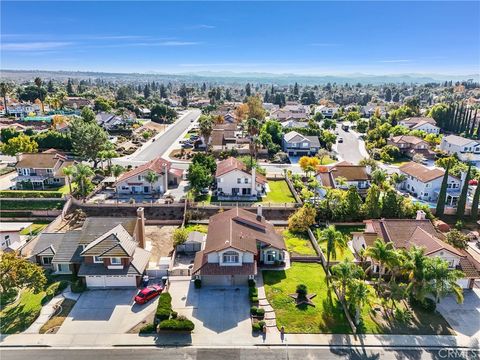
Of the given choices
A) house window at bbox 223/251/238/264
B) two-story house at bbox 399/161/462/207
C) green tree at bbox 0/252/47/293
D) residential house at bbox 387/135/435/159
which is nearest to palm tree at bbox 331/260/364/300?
house window at bbox 223/251/238/264

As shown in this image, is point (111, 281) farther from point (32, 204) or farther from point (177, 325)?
point (32, 204)


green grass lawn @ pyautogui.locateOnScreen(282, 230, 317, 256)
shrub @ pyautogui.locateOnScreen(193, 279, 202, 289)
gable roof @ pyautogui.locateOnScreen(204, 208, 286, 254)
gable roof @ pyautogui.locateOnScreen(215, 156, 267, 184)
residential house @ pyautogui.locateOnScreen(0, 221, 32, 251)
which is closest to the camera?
shrub @ pyautogui.locateOnScreen(193, 279, 202, 289)

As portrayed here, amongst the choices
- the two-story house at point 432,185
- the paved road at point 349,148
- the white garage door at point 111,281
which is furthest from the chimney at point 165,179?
the paved road at point 349,148

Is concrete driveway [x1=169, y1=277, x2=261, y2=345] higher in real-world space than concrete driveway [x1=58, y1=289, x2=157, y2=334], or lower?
higher

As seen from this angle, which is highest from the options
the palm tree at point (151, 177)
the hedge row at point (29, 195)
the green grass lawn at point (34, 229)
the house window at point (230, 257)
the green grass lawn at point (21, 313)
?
the palm tree at point (151, 177)

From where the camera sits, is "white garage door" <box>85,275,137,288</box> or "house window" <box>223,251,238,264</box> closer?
"white garage door" <box>85,275,137,288</box>

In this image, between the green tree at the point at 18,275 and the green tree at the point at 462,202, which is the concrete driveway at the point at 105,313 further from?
the green tree at the point at 462,202

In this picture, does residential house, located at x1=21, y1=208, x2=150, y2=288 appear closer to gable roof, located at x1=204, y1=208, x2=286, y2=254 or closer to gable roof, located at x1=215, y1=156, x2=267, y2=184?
gable roof, located at x1=204, y1=208, x2=286, y2=254
